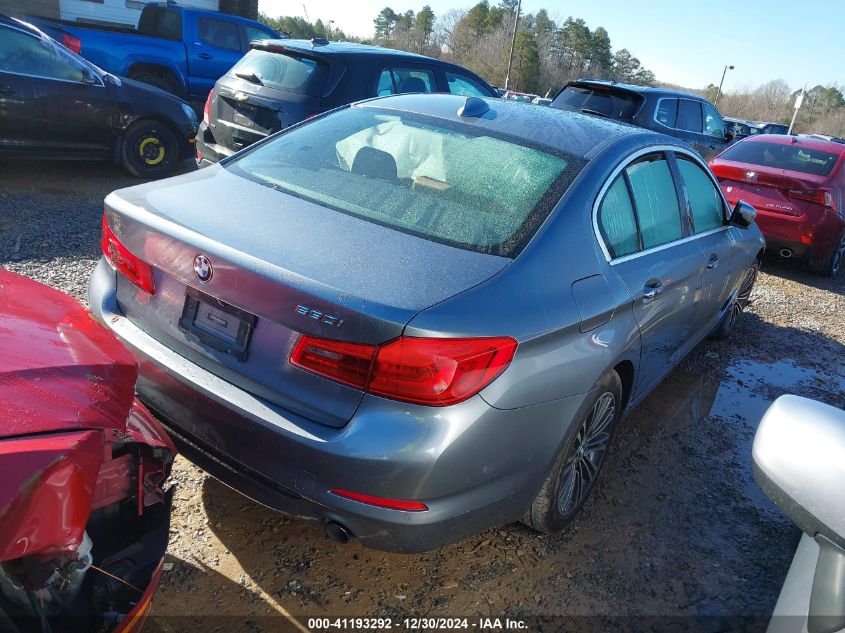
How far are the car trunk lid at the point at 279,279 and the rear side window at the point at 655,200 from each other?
1.16 m

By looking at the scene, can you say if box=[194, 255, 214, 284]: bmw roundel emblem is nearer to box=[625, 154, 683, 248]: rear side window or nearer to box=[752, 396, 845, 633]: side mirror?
box=[752, 396, 845, 633]: side mirror

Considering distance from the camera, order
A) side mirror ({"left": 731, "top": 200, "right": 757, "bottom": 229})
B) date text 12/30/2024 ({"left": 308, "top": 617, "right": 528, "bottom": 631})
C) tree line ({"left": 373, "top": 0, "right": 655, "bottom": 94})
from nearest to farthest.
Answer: date text 12/30/2024 ({"left": 308, "top": 617, "right": 528, "bottom": 631})
side mirror ({"left": 731, "top": 200, "right": 757, "bottom": 229})
tree line ({"left": 373, "top": 0, "right": 655, "bottom": 94})

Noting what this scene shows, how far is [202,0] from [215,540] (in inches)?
832

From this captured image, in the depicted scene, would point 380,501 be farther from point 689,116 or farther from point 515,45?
A: point 515,45

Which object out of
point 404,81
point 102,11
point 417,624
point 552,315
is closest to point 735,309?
point 552,315

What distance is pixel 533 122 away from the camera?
3195 millimetres

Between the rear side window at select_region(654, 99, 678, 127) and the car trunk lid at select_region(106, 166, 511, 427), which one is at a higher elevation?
the rear side window at select_region(654, 99, 678, 127)

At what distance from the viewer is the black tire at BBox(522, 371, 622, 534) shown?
2.61m

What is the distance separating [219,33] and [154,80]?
1.62 meters

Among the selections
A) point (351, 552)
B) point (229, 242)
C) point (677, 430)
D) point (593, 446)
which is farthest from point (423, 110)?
point (677, 430)

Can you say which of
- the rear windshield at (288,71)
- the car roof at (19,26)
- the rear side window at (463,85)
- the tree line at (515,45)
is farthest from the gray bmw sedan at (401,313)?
the tree line at (515,45)

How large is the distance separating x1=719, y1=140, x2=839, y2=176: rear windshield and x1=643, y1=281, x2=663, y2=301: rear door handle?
18.6ft

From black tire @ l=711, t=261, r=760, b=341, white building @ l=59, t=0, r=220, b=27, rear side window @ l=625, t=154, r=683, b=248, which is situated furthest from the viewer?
white building @ l=59, t=0, r=220, b=27

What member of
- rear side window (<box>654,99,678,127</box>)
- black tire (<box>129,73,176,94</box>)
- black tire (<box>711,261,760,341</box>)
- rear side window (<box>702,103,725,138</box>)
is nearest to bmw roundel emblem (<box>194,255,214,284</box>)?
black tire (<box>711,261,760,341</box>)
